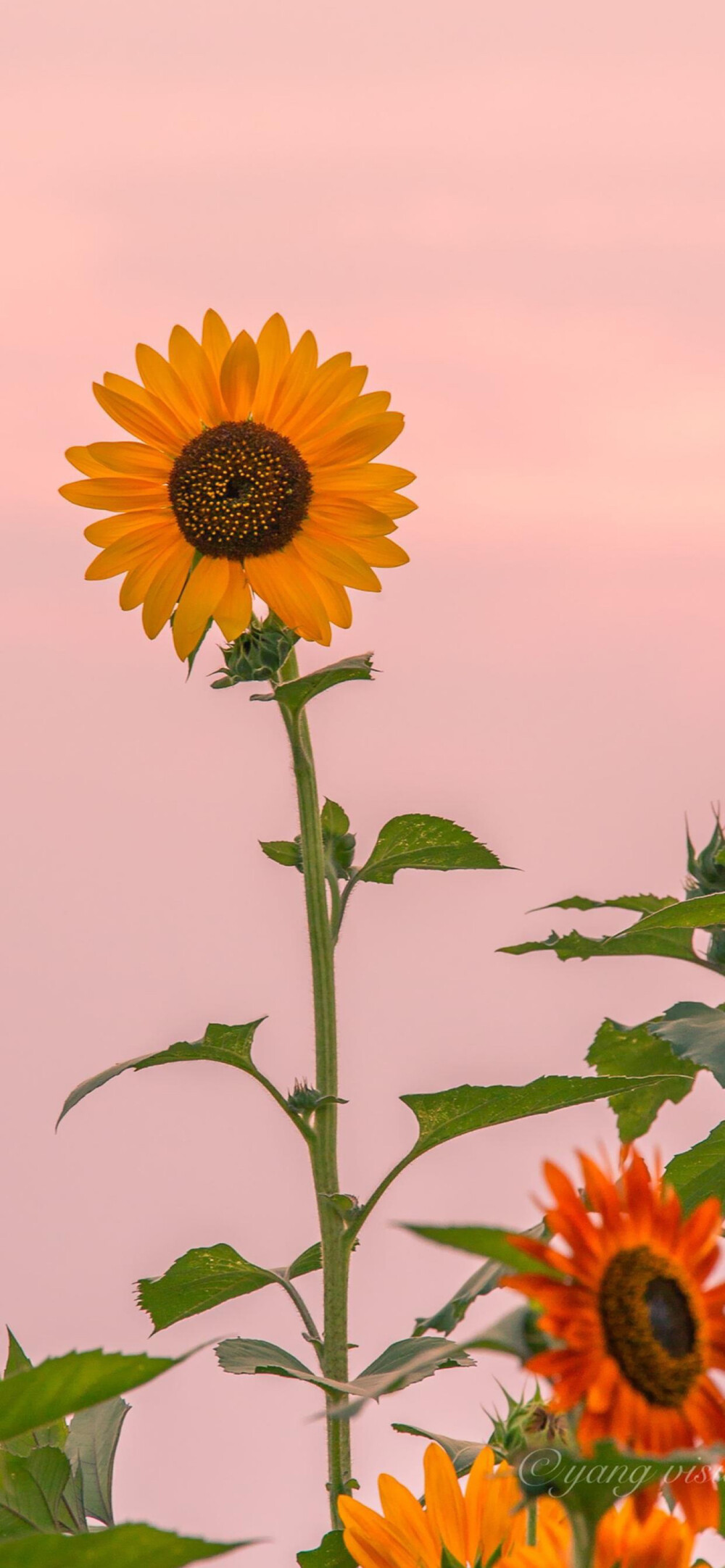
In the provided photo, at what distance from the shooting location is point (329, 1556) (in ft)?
1.28

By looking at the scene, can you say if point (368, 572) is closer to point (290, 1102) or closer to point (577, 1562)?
point (290, 1102)

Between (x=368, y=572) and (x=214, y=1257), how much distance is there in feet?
0.80

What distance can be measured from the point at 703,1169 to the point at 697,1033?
60 mm

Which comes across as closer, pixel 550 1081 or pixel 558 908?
pixel 550 1081

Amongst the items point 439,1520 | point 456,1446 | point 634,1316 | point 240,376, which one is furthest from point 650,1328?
point 240,376

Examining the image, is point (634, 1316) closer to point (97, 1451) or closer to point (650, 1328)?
point (650, 1328)

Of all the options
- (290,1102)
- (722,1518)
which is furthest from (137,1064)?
(722,1518)

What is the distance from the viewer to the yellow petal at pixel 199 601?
Answer: 518 mm

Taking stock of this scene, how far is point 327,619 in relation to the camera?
52 cm

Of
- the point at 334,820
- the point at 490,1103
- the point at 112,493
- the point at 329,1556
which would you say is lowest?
the point at 329,1556

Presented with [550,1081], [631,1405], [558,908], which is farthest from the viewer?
[558,908]

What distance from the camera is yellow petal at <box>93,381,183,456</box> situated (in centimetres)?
53

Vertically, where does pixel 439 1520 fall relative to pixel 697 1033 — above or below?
below

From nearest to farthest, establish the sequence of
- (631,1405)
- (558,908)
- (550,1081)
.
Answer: (631,1405) < (550,1081) < (558,908)
